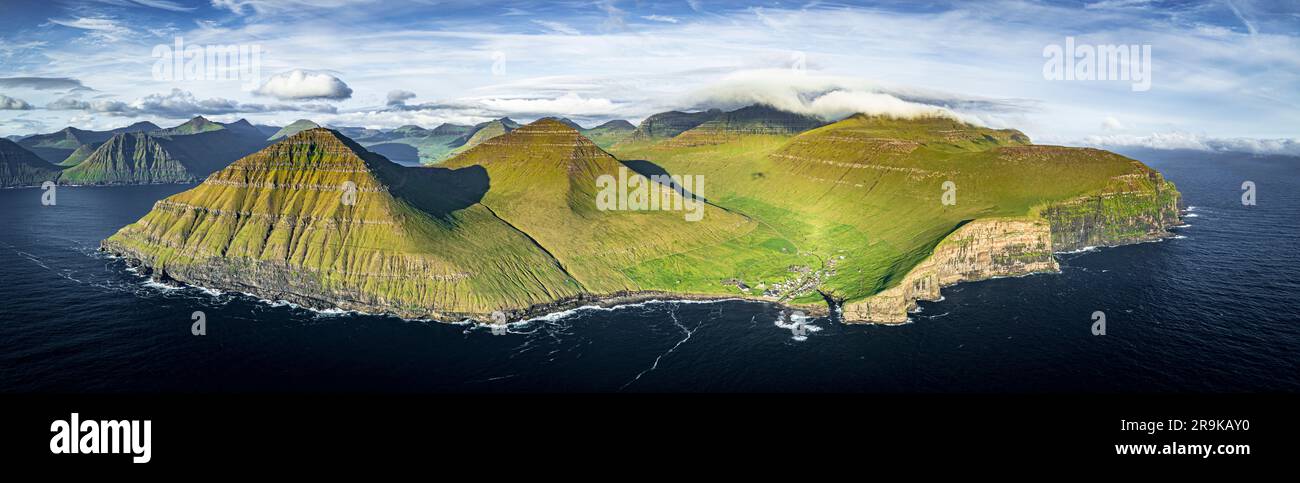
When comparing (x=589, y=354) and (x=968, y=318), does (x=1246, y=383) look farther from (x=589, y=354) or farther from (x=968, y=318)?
(x=589, y=354)

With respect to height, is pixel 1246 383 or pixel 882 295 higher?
pixel 882 295

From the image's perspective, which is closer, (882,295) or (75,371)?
(75,371)
